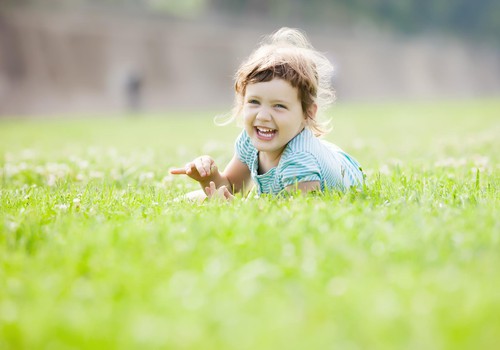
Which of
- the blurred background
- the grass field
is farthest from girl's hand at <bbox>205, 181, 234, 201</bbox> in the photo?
the blurred background

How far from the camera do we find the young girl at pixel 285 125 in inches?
158

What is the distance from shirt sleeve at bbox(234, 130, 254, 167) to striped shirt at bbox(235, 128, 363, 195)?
0.17m

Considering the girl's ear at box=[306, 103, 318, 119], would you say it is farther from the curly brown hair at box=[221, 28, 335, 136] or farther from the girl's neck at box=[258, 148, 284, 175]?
the girl's neck at box=[258, 148, 284, 175]

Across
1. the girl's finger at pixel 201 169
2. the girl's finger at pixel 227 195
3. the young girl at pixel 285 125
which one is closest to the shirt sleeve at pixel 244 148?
the young girl at pixel 285 125

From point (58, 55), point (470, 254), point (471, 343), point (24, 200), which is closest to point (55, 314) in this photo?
point (471, 343)

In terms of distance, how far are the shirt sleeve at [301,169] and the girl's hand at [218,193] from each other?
364mm

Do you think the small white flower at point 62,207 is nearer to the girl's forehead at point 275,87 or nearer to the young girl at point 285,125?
the young girl at point 285,125

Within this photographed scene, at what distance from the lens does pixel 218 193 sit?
3926 millimetres

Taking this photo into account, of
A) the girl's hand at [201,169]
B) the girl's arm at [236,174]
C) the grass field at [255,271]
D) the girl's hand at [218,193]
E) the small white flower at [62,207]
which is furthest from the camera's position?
the girl's arm at [236,174]

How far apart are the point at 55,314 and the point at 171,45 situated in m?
37.0

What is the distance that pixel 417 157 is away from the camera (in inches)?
275

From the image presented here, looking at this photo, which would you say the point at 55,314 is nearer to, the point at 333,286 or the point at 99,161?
the point at 333,286

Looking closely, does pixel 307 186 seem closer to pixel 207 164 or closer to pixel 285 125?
pixel 285 125

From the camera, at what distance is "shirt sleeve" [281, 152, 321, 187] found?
3959mm
